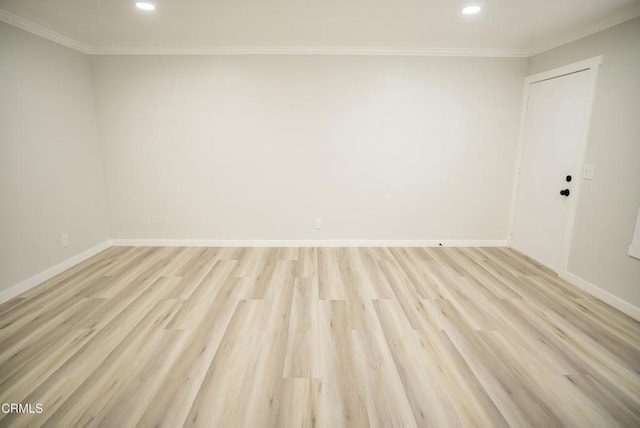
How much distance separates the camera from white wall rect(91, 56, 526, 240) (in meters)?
3.62

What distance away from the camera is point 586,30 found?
282 cm

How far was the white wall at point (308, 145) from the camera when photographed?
11.9 feet

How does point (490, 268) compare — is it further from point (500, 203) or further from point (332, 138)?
point (332, 138)

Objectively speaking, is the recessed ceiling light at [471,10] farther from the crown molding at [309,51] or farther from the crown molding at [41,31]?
the crown molding at [41,31]

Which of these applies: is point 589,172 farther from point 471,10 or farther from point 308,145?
point 308,145

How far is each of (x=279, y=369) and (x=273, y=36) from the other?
129 inches

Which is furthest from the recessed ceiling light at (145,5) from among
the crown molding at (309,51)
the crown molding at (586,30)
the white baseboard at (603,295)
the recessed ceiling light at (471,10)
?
the white baseboard at (603,295)

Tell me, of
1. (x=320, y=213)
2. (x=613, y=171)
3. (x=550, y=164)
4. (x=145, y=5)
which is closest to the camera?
(x=145, y=5)

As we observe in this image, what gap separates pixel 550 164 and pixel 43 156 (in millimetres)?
5524

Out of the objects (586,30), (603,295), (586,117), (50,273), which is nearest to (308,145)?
(586,117)

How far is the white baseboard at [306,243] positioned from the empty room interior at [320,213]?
0.10 feet

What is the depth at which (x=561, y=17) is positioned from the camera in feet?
8.70

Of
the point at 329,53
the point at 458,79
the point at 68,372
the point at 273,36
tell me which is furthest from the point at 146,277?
the point at 458,79

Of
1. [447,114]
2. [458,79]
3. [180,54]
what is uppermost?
[180,54]
